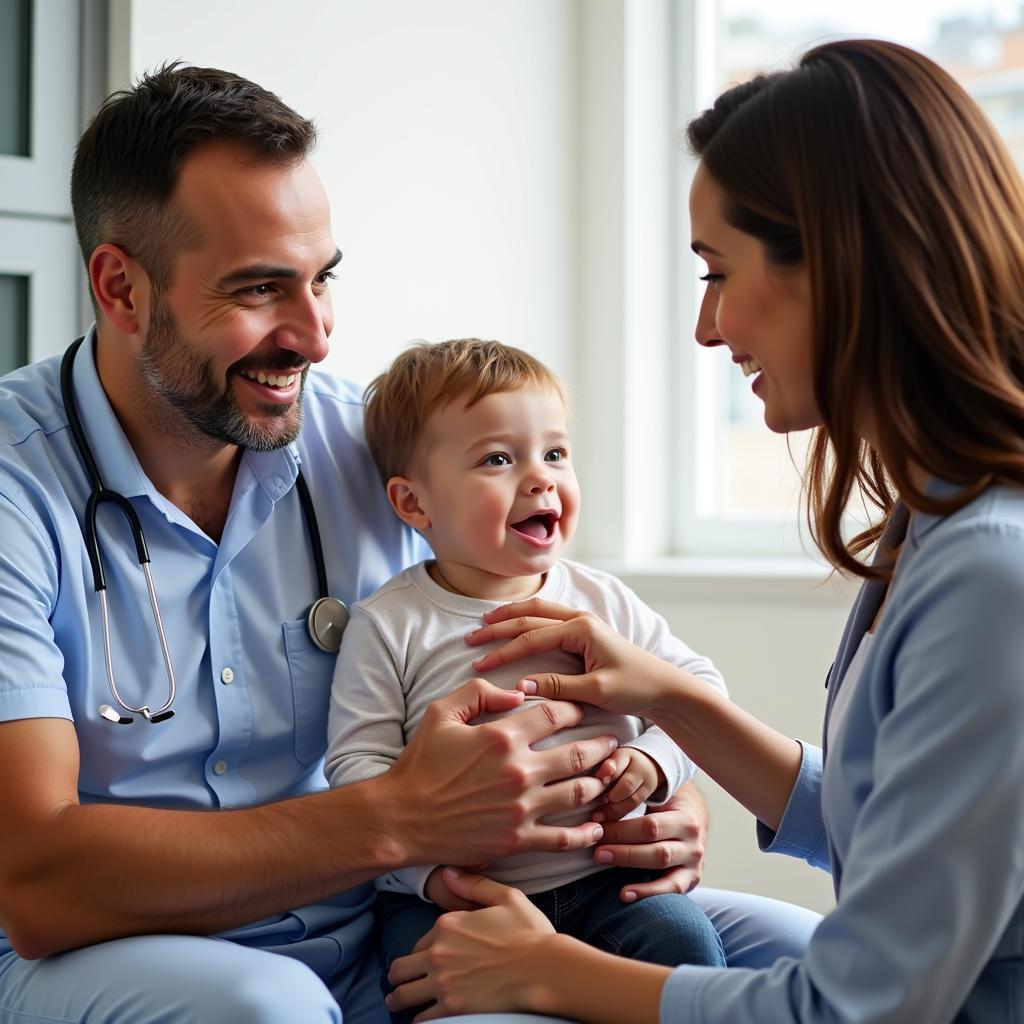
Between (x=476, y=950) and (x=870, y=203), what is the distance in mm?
820

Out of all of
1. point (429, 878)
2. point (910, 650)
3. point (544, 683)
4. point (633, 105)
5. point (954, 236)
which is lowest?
point (429, 878)

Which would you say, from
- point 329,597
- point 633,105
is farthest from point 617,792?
point 633,105

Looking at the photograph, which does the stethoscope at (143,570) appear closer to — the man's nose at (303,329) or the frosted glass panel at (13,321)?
the man's nose at (303,329)

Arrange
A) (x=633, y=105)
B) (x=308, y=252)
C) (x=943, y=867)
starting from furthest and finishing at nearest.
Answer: (x=633, y=105)
(x=308, y=252)
(x=943, y=867)

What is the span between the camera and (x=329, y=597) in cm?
174

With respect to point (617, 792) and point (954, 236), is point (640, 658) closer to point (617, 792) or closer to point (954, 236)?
point (617, 792)

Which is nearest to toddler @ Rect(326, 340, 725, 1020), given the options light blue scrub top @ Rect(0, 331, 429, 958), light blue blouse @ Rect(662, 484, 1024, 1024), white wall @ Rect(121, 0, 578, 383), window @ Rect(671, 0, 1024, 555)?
light blue scrub top @ Rect(0, 331, 429, 958)

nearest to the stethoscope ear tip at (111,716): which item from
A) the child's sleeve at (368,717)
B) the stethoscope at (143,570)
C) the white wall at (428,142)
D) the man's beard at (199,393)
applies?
the stethoscope at (143,570)

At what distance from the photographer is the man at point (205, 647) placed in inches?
54.1

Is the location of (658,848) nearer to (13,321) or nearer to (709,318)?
(709,318)

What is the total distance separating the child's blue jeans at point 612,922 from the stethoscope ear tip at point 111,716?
39 centimetres

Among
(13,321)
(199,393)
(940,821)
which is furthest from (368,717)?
(13,321)

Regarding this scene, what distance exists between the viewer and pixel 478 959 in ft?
4.28

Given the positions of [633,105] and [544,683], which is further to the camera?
[633,105]
